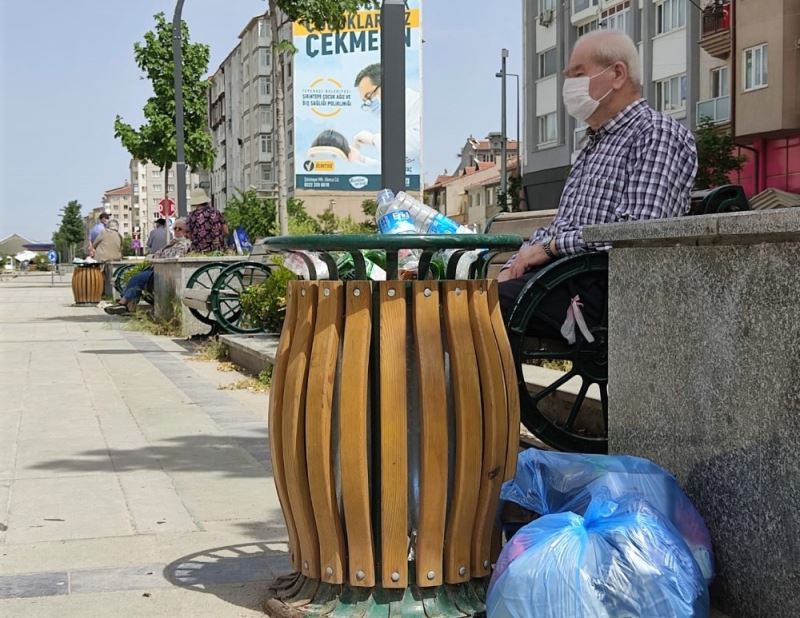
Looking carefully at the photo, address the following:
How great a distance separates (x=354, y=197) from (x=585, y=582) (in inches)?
3395

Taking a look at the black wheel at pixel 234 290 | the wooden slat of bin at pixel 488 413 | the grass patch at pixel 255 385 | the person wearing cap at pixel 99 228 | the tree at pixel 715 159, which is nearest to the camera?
the wooden slat of bin at pixel 488 413

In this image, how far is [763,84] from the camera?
33719 millimetres

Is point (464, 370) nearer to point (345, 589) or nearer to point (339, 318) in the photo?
point (339, 318)

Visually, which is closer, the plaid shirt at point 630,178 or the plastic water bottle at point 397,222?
the plastic water bottle at point 397,222

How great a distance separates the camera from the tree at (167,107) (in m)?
27.6

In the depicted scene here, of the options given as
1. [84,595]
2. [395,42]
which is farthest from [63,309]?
[84,595]

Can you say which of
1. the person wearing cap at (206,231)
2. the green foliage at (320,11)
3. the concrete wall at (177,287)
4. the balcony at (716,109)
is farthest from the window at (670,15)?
the concrete wall at (177,287)

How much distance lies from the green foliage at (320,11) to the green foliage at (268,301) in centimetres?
525

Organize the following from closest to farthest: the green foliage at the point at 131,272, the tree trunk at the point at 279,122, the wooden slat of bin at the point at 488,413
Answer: the wooden slat of bin at the point at 488,413 < the tree trunk at the point at 279,122 < the green foliage at the point at 131,272

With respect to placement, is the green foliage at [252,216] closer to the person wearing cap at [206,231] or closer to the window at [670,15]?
the person wearing cap at [206,231]

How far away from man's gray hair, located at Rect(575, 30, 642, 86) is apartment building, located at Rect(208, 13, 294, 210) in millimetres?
85997

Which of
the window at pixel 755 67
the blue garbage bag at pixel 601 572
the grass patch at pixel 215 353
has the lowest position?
the grass patch at pixel 215 353

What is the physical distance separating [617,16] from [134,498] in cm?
4416

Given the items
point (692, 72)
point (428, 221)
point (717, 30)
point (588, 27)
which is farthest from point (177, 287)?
point (588, 27)
